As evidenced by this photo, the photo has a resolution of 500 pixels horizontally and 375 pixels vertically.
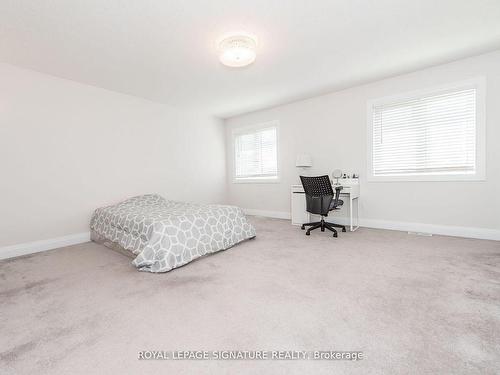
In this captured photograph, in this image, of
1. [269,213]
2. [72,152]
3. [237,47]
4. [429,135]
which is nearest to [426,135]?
[429,135]

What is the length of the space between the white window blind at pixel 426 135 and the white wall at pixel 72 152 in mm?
3942

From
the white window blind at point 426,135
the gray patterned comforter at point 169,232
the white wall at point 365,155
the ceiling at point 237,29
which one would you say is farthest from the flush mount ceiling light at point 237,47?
the white window blind at point 426,135

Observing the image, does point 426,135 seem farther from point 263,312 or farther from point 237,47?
point 263,312

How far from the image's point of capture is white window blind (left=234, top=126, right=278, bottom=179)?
5461 mm

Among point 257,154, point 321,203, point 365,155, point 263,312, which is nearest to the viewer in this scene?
point 263,312

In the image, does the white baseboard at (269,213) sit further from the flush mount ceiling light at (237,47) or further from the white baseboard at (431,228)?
the flush mount ceiling light at (237,47)

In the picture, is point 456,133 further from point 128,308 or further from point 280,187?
point 128,308

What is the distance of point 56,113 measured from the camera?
3.56 m

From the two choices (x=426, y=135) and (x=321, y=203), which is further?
(x=321, y=203)

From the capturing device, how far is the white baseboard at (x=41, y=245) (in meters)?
3.15

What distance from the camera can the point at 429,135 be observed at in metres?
3.64

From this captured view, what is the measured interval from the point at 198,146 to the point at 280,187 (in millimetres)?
2147

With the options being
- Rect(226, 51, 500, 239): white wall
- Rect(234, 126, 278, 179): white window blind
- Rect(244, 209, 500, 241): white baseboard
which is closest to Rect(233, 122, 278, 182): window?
Rect(234, 126, 278, 179): white window blind

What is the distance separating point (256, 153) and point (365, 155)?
2.45 m
